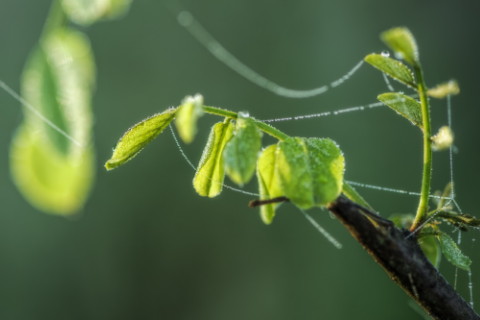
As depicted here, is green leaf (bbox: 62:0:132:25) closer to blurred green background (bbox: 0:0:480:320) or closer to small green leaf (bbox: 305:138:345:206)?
small green leaf (bbox: 305:138:345:206)

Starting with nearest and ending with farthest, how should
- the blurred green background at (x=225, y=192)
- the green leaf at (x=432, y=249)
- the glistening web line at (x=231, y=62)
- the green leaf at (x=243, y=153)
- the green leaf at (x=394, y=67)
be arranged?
the green leaf at (x=243, y=153), the green leaf at (x=394, y=67), the green leaf at (x=432, y=249), the blurred green background at (x=225, y=192), the glistening web line at (x=231, y=62)

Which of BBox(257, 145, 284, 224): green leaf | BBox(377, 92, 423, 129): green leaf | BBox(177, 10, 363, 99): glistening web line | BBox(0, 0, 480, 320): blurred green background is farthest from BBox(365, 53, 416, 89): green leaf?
BBox(177, 10, 363, 99): glistening web line

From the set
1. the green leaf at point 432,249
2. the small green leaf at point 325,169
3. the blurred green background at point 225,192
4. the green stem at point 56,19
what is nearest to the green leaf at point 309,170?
the small green leaf at point 325,169

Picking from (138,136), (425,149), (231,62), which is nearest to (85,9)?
(138,136)

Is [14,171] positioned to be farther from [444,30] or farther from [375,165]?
[444,30]

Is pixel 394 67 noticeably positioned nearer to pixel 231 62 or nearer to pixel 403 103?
pixel 403 103

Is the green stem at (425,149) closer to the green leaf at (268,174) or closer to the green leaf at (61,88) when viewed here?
the green leaf at (268,174)
